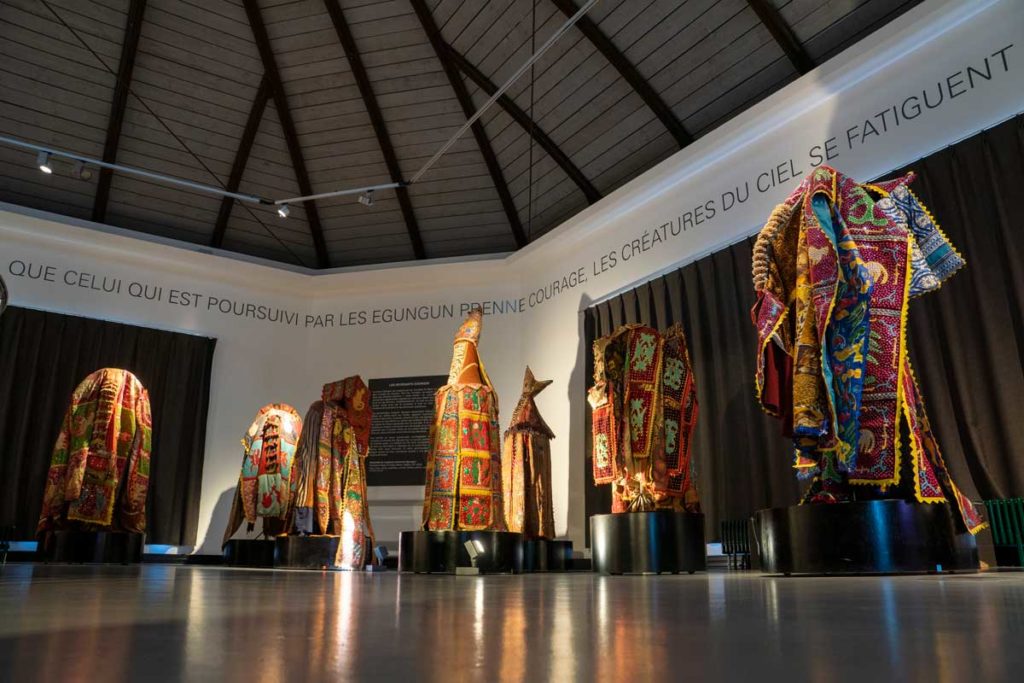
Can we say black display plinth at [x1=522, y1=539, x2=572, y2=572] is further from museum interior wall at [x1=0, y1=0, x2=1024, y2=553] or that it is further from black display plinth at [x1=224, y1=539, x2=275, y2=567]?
black display plinth at [x1=224, y1=539, x2=275, y2=567]

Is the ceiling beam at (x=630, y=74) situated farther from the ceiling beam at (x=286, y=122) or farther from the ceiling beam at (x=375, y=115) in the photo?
the ceiling beam at (x=286, y=122)

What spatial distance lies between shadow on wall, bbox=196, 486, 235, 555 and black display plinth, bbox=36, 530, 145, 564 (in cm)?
300

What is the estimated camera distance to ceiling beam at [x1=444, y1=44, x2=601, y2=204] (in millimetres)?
8734

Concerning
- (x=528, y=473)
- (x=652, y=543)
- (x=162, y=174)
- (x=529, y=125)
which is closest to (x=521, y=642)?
(x=652, y=543)

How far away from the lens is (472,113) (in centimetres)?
912

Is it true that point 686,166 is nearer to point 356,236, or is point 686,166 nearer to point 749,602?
point 356,236

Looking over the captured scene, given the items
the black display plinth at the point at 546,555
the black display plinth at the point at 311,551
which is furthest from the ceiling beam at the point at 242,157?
the black display plinth at the point at 546,555

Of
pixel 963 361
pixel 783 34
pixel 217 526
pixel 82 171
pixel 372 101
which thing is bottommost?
pixel 217 526

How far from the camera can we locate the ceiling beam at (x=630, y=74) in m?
7.61

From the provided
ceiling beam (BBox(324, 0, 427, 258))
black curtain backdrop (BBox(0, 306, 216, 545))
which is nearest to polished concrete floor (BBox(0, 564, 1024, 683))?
ceiling beam (BBox(324, 0, 427, 258))

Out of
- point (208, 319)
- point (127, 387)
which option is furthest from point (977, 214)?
point (208, 319)

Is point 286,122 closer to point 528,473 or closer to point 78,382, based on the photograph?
point 78,382

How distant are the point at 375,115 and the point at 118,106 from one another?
10.0 ft

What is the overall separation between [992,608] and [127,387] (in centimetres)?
718
